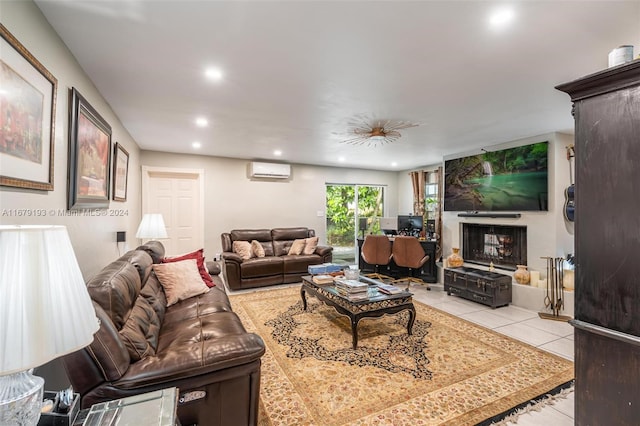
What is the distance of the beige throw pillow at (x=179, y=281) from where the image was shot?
2818mm

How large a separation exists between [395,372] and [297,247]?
11.6 ft

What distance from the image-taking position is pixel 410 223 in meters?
6.00

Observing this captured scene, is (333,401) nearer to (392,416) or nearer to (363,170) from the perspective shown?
(392,416)

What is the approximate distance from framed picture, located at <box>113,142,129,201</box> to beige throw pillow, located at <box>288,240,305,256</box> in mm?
2849

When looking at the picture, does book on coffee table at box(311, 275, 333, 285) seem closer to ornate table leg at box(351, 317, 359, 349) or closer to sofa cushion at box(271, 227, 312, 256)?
ornate table leg at box(351, 317, 359, 349)

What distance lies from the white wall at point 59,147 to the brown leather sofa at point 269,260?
1.89 meters

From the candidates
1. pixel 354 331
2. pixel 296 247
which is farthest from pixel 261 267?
pixel 354 331

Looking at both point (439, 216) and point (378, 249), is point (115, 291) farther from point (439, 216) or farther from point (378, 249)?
point (439, 216)

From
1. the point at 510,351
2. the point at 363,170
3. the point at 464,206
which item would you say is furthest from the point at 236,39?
the point at 363,170

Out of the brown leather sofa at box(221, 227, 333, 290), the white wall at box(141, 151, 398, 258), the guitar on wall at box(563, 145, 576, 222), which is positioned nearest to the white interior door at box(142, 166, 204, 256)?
the white wall at box(141, 151, 398, 258)

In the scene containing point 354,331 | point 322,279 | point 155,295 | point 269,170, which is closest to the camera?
point 155,295

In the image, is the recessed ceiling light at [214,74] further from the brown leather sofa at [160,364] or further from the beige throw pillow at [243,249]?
the beige throw pillow at [243,249]

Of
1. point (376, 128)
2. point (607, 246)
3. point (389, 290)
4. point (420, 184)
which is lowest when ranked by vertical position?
point (389, 290)

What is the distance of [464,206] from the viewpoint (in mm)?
5180
